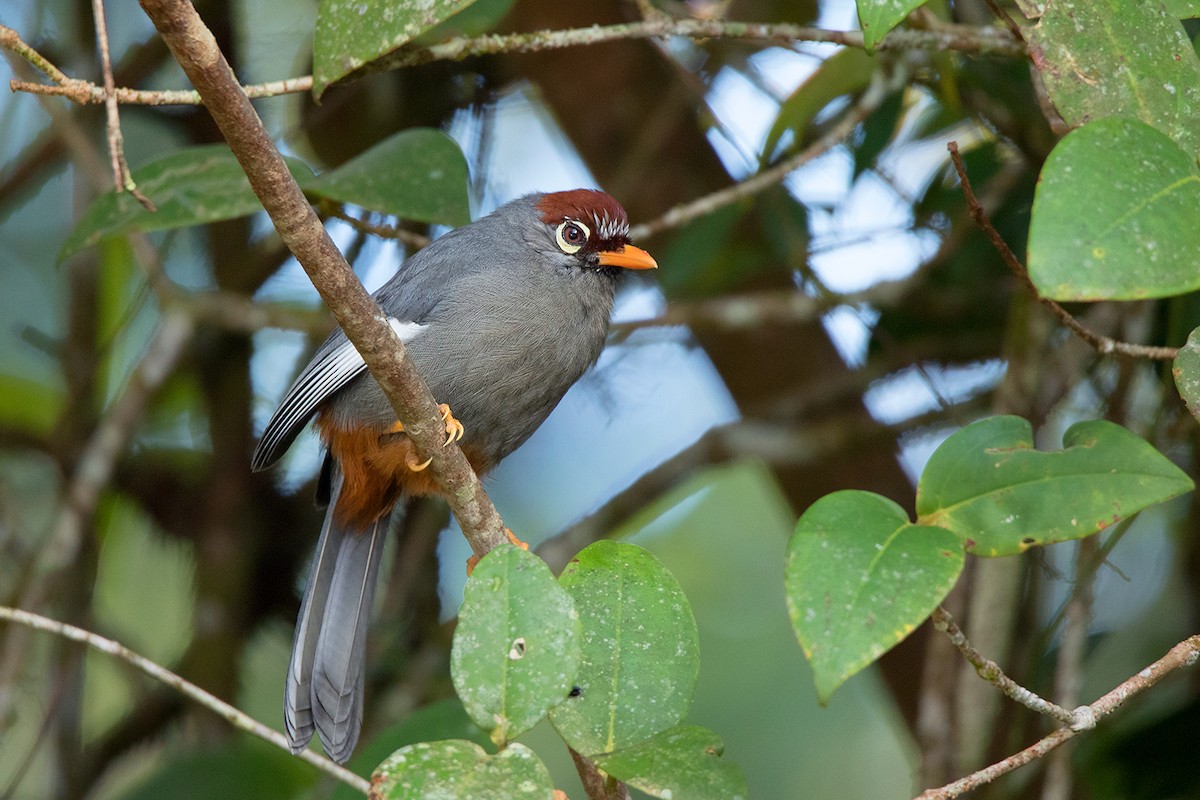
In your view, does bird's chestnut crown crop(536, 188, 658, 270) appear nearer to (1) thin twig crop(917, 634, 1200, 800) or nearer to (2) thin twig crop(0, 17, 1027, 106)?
(2) thin twig crop(0, 17, 1027, 106)

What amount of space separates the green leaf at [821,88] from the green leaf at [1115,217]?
1425 mm

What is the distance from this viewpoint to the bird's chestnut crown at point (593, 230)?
3.31m

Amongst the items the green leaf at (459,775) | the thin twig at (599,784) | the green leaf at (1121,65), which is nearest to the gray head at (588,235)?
the green leaf at (1121,65)

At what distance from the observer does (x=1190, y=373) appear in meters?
1.68

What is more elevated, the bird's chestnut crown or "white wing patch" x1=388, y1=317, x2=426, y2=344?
the bird's chestnut crown

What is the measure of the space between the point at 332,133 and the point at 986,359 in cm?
242

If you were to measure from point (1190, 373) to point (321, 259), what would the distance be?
122 centimetres

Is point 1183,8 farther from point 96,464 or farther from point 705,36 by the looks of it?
point 96,464

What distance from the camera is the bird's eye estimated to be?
11.0 feet

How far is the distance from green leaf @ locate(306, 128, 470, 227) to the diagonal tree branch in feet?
2.30

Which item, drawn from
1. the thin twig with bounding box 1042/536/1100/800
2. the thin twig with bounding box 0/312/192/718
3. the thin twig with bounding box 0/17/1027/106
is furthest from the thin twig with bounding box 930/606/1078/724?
the thin twig with bounding box 0/312/192/718

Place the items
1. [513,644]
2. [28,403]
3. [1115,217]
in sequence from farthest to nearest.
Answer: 1. [28,403]
2. [513,644]
3. [1115,217]

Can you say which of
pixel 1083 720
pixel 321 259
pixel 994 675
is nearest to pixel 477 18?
pixel 321 259

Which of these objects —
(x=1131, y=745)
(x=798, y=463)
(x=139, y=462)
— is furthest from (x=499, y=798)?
(x=139, y=462)
